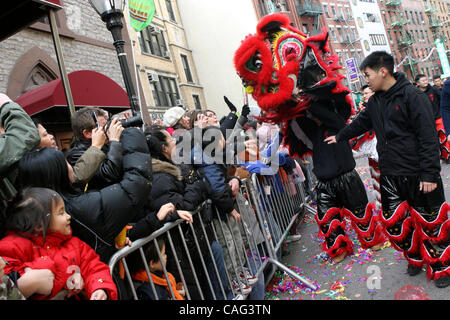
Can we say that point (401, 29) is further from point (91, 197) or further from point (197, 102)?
point (91, 197)

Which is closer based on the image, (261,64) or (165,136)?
(165,136)

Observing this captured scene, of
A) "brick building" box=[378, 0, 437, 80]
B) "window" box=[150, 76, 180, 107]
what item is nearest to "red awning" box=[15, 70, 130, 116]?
"window" box=[150, 76, 180, 107]

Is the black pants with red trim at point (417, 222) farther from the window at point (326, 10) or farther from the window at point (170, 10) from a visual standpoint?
the window at point (326, 10)

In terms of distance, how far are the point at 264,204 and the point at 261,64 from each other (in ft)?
5.30

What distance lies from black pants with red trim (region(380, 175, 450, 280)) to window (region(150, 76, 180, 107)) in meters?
20.3

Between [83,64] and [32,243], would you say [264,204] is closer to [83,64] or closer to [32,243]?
[32,243]

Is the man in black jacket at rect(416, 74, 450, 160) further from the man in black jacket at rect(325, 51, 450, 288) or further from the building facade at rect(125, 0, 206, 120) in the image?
the building facade at rect(125, 0, 206, 120)

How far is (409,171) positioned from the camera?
121 inches

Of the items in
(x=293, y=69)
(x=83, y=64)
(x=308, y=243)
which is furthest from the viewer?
(x=83, y=64)

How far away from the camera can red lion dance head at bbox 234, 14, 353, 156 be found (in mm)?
3889

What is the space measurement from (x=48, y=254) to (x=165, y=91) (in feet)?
73.5

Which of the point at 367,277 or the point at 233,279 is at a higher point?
the point at 233,279
